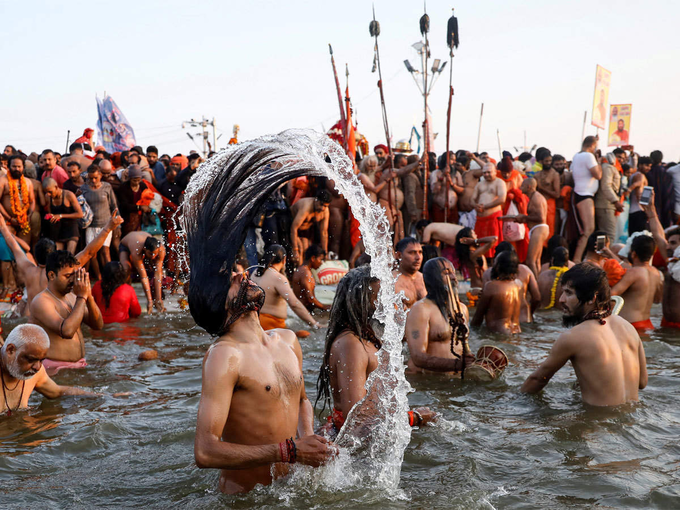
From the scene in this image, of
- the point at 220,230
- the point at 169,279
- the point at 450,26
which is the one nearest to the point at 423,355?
the point at 220,230

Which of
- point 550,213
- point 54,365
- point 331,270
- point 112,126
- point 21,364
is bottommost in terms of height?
point 54,365

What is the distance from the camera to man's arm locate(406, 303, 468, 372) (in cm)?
549

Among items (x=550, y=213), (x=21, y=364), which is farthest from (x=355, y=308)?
(x=550, y=213)

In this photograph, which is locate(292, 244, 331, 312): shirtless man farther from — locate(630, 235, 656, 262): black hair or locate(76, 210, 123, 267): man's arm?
locate(630, 235, 656, 262): black hair

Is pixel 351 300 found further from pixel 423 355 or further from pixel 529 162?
pixel 529 162

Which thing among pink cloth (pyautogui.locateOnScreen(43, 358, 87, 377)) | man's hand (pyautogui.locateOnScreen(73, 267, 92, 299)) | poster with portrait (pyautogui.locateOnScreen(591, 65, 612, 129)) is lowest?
pink cloth (pyautogui.locateOnScreen(43, 358, 87, 377))

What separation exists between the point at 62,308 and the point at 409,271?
11.3ft

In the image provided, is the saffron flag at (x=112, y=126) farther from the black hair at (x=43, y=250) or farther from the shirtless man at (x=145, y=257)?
the black hair at (x=43, y=250)

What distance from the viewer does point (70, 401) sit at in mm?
5711

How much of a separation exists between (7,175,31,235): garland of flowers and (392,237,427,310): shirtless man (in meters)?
5.93

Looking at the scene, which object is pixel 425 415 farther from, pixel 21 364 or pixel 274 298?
pixel 274 298

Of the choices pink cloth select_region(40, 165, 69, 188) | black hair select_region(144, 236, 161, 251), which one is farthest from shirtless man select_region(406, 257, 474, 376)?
pink cloth select_region(40, 165, 69, 188)

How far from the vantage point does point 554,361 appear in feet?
15.5

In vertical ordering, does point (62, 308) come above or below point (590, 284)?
below
